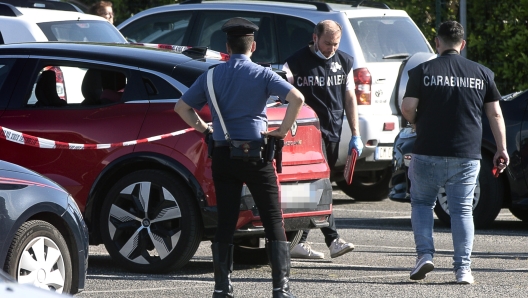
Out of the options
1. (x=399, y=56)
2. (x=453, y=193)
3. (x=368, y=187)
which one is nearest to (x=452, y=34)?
(x=453, y=193)

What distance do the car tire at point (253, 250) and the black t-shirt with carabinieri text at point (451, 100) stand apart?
56.9 inches

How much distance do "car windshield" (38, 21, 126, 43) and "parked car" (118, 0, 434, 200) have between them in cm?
68

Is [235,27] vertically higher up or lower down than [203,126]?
higher up

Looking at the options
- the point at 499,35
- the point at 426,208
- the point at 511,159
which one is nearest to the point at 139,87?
the point at 426,208

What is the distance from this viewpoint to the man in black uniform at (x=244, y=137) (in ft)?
21.5

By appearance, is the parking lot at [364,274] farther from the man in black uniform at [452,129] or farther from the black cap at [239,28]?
the black cap at [239,28]

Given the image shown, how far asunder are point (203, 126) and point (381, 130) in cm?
500

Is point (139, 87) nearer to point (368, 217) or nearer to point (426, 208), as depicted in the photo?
point (426, 208)

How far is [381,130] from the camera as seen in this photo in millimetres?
11617

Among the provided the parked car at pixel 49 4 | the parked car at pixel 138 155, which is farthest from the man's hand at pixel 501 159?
the parked car at pixel 49 4

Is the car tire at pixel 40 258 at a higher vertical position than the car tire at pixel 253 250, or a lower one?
higher

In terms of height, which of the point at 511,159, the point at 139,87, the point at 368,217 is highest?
the point at 139,87

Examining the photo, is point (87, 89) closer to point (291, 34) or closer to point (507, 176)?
point (507, 176)

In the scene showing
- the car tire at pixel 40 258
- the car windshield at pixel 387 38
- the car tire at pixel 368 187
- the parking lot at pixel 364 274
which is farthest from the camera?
the car tire at pixel 368 187
